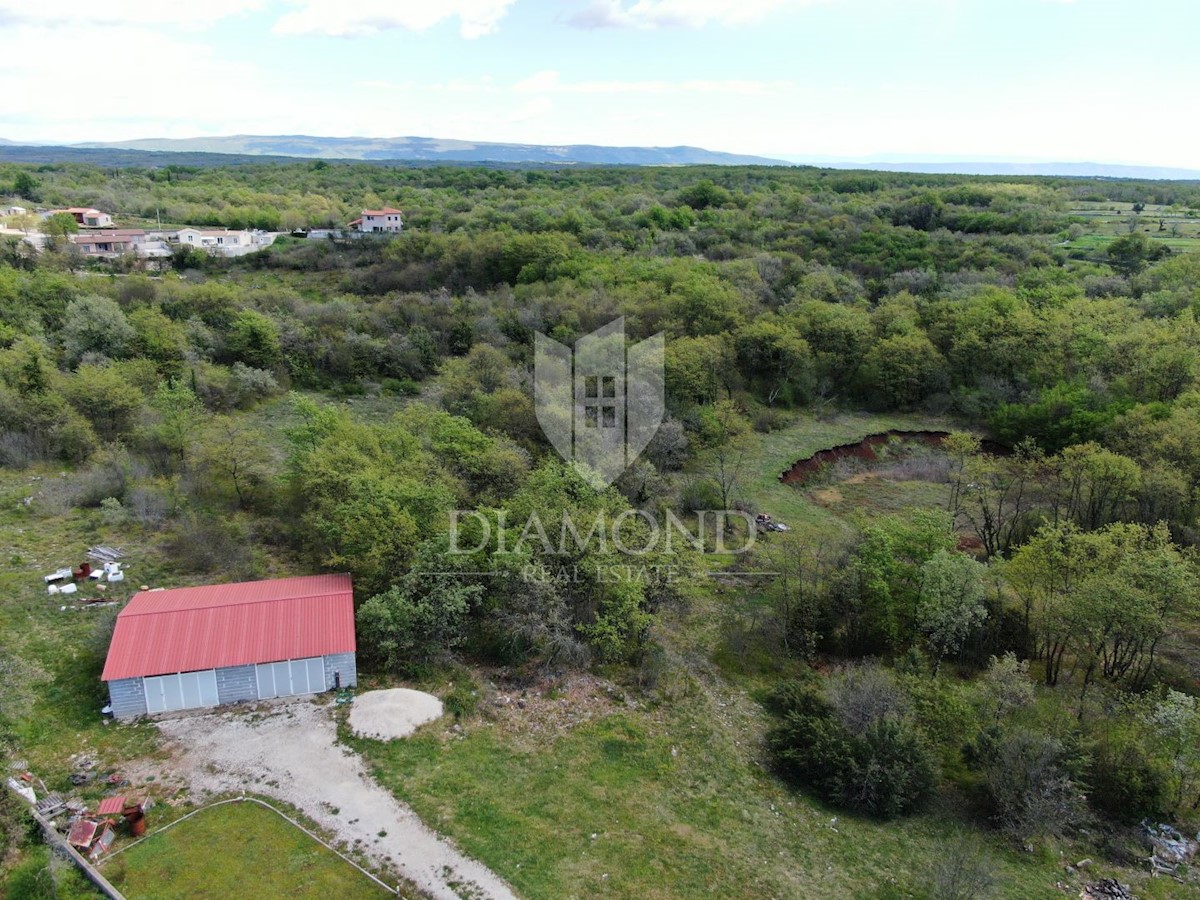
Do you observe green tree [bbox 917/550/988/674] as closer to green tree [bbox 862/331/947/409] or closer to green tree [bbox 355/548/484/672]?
green tree [bbox 355/548/484/672]

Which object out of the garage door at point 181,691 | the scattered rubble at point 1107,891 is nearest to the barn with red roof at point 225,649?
the garage door at point 181,691

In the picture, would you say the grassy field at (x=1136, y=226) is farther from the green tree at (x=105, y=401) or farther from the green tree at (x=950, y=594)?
the green tree at (x=105, y=401)

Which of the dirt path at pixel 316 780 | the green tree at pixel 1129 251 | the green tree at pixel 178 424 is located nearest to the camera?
the dirt path at pixel 316 780

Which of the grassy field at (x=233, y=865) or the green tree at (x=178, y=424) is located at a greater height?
the green tree at (x=178, y=424)

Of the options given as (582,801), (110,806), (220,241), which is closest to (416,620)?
(582,801)

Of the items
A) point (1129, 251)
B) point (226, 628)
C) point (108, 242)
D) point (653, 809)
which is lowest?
point (653, 809)

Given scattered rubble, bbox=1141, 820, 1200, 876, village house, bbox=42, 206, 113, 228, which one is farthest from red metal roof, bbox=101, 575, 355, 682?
village house, bbox=42, 206, 113, 228

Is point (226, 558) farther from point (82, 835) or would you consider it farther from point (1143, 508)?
point (1143, 508)

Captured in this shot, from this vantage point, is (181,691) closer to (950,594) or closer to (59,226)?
(950,594)
